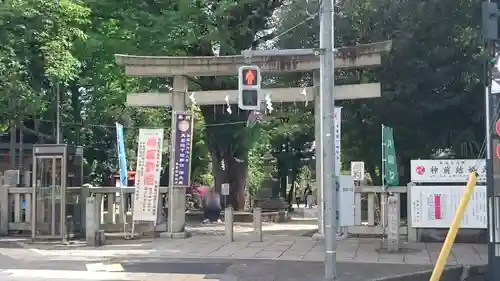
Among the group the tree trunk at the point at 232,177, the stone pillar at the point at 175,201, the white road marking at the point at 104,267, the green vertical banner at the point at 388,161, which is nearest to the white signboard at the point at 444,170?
the green vertical banner at the point at 388,161

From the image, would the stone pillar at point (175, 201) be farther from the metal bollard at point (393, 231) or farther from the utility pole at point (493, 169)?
the utility pole at point (493, 169)

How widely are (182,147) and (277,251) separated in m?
4.46

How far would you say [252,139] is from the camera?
1044 inches

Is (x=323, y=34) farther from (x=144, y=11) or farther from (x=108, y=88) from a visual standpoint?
(x=108, y=88)

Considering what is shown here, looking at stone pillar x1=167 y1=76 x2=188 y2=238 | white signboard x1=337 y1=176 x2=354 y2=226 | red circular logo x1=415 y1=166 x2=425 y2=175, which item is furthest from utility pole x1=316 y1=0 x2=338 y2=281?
stone pillar x1=167 y1=76 x2=188 y2=238

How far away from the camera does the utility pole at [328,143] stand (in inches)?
425

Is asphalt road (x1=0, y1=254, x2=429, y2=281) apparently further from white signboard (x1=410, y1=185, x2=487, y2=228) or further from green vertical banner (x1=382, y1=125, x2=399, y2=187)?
green vertical banner (x1=382, y1=125, x2=399, y2=187)

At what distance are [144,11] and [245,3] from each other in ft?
12.9

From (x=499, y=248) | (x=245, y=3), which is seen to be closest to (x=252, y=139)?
(x=245, y=3)

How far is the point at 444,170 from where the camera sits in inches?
624

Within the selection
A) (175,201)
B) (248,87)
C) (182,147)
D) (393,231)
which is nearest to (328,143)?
(248,87)

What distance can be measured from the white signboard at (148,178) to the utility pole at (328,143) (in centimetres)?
721

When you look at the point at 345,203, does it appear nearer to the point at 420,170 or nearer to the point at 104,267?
the point at 104,267

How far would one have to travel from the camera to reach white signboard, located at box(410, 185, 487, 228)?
1524 cm
